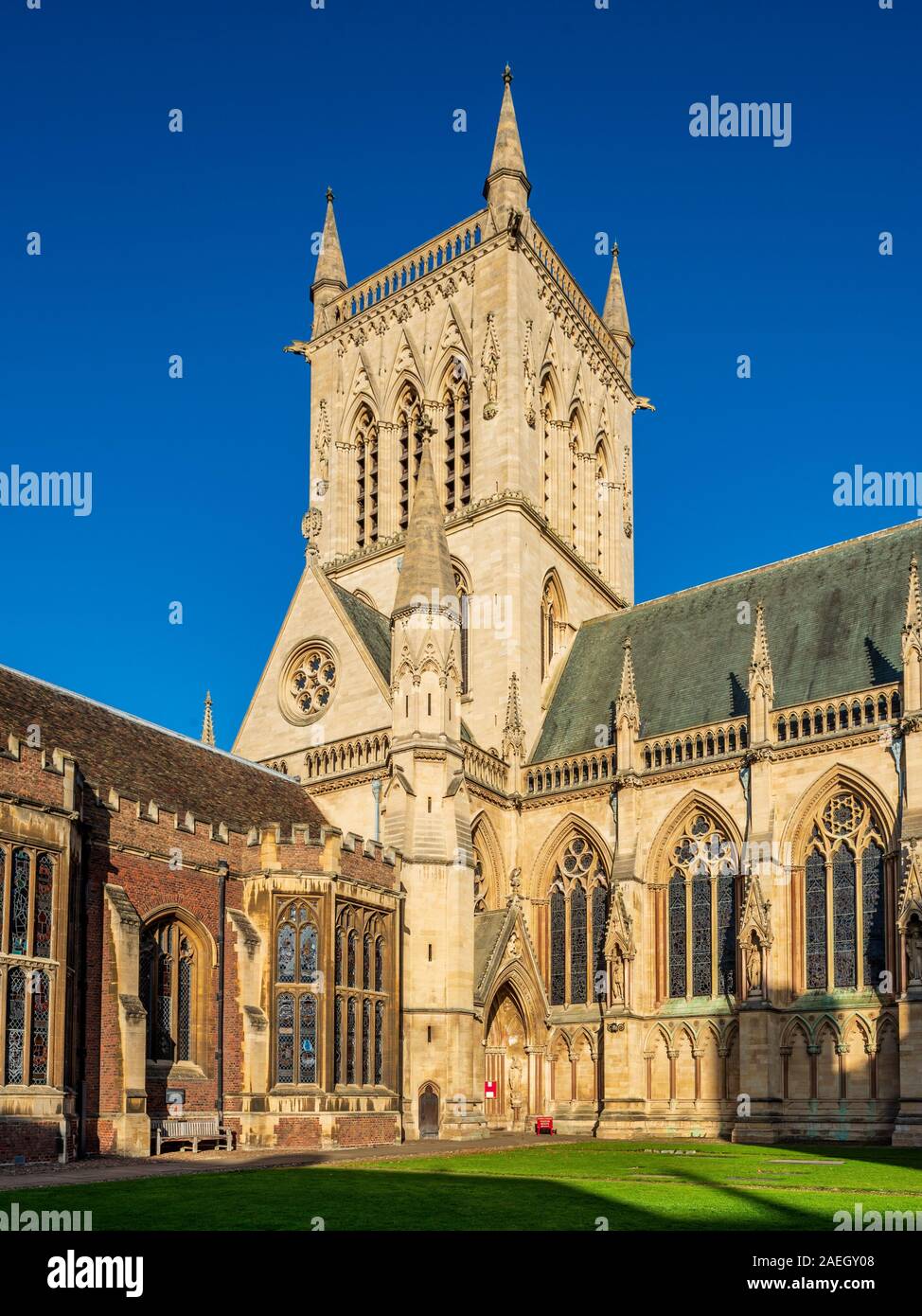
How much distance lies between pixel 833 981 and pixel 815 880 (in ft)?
9.36

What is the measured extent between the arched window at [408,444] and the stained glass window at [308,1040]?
25883 mm

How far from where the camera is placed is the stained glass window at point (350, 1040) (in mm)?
34219

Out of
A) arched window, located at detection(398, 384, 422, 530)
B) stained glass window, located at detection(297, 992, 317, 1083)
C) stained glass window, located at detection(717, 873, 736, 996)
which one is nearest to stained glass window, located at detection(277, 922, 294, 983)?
stained glass window, located at detection(297, 992, 317, 1083)

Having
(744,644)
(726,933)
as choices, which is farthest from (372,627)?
(726,933)

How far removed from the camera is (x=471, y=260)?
183 ft

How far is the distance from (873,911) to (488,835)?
40.8 feet

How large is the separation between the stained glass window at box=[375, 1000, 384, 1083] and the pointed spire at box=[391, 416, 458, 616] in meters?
12.2

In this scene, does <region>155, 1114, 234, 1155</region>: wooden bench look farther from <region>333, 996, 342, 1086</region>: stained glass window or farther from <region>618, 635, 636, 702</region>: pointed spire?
<region>618, 635, 636, 702</region>: pointed spire

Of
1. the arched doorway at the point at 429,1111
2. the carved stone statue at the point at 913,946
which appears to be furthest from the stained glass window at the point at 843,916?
the arched doorway at the point at 429,1111

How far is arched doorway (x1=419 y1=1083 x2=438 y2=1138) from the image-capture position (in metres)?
37.5

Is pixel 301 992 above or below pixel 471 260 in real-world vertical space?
below

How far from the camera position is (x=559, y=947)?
44.9 m
